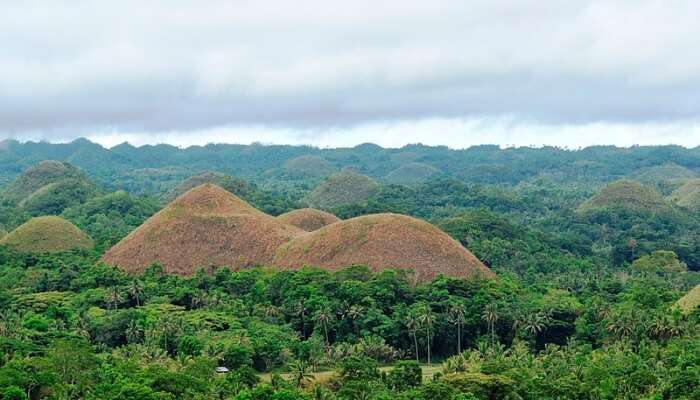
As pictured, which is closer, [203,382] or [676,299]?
[203,382]

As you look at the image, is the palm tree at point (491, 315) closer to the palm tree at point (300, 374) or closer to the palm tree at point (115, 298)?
the palm tree at point (300, 374)

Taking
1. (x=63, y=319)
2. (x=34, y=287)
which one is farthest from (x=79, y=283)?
(x=63, y=319)

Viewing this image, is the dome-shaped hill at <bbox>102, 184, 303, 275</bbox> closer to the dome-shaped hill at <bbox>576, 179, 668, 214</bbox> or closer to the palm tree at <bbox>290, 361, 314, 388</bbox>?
the palm tree at <bbox>290, 361, 314, 388</bbox>

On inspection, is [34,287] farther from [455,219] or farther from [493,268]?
[455,219]

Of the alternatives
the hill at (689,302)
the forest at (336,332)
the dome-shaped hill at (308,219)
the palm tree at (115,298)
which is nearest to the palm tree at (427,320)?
the forest at (336,332)

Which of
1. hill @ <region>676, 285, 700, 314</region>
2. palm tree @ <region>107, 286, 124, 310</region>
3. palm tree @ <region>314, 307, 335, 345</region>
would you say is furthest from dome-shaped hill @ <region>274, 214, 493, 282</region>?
hill @ <region>676, 285, 700, 314</region>

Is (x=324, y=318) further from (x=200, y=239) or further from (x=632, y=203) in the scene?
(x=632, y=203)

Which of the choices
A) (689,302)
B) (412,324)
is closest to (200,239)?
(412,324)
